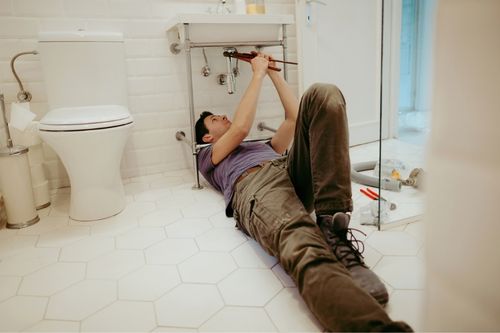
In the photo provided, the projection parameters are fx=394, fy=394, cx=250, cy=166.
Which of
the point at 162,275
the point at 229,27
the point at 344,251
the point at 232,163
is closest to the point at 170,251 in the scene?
the point at 162,275

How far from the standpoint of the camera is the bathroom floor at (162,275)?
1007 mm

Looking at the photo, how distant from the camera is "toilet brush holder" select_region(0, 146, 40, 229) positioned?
1678 millimetres

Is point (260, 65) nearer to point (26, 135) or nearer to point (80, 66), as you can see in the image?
point (80, 66)

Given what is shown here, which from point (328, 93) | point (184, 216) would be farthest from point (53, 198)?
point (328, 93)

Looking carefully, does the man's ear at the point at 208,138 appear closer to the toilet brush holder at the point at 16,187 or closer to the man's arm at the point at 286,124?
the man's arm at the point at 286,124

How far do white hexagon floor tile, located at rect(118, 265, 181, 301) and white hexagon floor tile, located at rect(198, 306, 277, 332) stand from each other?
0.21 m

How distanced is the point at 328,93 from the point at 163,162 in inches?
60.8

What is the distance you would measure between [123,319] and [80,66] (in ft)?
4.37

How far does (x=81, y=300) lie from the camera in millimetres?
1121

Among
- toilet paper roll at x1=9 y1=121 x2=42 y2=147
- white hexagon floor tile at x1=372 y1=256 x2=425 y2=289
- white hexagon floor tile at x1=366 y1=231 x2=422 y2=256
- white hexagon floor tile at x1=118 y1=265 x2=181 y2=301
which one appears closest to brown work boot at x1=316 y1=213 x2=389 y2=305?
white hexagon floor tile at x1=372 y1=256 x2=425 y2=289

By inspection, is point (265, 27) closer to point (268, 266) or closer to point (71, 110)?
point (71, 110)

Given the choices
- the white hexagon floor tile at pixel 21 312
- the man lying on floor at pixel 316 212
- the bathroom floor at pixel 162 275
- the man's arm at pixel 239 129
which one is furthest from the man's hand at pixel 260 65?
the white hexagon floor tile at pixel 21 312

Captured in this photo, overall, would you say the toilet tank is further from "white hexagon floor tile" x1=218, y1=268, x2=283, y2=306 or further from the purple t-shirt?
"white hexagon floor tile" x1=218, y1=268, x2=283, y2=306

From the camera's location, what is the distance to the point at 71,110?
5.89 ft
